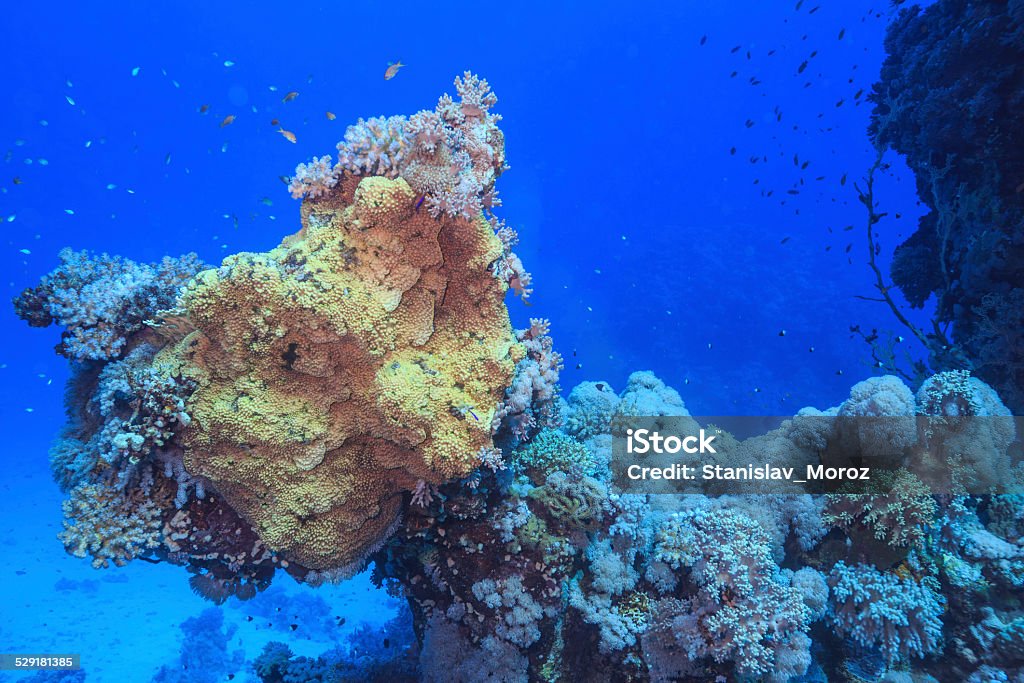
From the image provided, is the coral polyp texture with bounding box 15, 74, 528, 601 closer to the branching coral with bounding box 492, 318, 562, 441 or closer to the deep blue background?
the branching coral with bounding box 492, 318, 562, 441

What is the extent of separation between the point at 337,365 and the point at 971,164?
14.7 meters

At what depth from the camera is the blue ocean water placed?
2828cm

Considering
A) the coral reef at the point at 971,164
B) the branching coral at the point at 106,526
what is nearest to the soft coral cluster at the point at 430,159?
the branching coral at the point at 106,526

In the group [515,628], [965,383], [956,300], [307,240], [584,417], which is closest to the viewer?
[307,240]

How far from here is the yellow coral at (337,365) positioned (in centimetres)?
389

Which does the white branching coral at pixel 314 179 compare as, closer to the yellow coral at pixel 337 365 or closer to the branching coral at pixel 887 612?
the yellow coral at pixel 337 365

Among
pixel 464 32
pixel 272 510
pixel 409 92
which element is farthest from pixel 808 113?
pixel 272 510

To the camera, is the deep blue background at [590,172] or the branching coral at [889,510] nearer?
the branching coral at [889,510]

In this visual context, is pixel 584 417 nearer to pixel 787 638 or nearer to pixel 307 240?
pixel 787 638

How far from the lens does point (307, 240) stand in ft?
13.4

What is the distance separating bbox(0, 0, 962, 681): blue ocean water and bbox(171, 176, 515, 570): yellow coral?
17714 millimetres

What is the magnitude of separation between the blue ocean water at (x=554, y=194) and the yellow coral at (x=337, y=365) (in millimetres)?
17714

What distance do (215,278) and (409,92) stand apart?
109078mm

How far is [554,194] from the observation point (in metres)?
79.0
